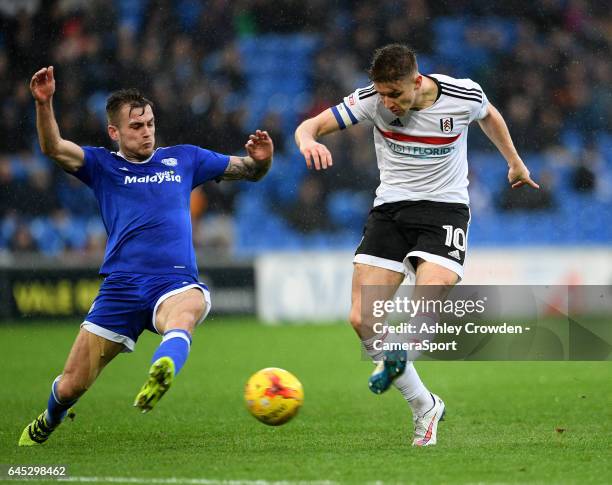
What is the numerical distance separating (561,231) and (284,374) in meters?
12.5

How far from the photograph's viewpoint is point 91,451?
6.50 m

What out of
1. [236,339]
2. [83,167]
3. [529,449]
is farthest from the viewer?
[236,339]

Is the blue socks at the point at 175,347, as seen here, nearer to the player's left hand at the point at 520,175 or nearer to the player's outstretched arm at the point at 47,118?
the player's outstretched arm at the point at 47,118

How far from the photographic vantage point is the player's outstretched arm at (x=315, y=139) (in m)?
6.29

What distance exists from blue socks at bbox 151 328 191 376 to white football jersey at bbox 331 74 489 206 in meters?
1.64

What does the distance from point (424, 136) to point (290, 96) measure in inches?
524

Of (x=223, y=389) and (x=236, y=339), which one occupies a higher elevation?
(x=223, y=389)

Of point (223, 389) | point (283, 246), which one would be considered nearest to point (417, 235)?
point (223, 389)

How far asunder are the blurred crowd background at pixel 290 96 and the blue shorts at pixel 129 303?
33.4 feet

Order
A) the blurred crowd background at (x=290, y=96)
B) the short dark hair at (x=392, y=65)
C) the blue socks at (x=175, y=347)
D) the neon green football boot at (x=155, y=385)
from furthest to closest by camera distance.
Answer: the blurred crowd background at (x=290, y=96), the short dark hair at (x=392, y=65), the blue socks at (x=175, y=347), the neon green football boot at (x=155, y=385)

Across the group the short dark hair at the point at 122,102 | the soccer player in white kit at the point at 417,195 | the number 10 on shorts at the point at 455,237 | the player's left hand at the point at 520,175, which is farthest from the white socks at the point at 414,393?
the short dark hair at the point at 122,102

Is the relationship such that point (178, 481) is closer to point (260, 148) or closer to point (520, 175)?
point (260, 148)

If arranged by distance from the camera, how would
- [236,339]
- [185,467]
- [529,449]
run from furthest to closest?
[236,339], [529,449], [185,467]

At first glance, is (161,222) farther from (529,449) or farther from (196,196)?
(196,196)
